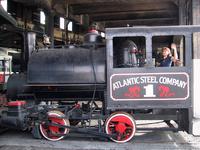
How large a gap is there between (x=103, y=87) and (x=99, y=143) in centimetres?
113

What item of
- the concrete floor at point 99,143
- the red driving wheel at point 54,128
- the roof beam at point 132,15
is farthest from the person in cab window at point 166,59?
the roof beam at point 132,15

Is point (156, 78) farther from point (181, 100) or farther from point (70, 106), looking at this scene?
point (70, 106)

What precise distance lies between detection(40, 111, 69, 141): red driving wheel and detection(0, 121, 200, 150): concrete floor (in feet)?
0.45

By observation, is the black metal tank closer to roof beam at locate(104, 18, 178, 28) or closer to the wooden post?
the wooden post

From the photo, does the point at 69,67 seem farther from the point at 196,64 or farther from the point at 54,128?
the point at 196,64

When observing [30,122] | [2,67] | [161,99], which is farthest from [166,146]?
[2,67]

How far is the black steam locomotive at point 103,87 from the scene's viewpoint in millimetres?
7688

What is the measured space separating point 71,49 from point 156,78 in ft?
6.38

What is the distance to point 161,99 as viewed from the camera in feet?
25.3

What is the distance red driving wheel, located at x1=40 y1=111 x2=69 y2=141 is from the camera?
7.96 meters

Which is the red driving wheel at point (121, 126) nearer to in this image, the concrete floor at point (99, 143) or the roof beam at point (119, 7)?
the concrete floor at point (99, 143)

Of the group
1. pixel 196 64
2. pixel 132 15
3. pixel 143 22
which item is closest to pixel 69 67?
pixel 196 64

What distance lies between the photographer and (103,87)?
8031 millimetres

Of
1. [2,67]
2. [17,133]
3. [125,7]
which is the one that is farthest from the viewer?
[125,7]
